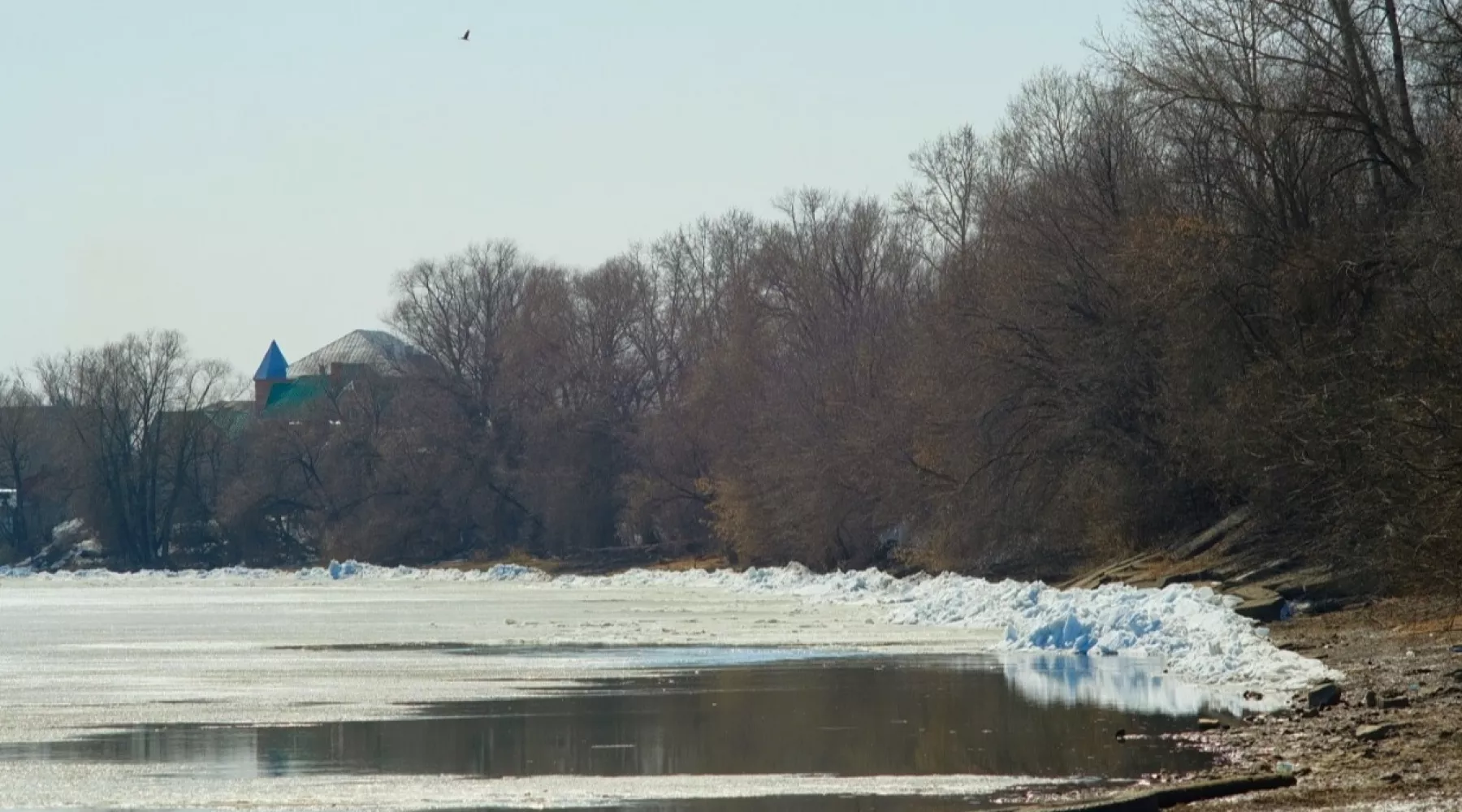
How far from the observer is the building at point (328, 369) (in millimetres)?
101938

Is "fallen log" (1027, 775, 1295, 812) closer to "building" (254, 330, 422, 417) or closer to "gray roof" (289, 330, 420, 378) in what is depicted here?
"building" (254, 330, 422, 417)

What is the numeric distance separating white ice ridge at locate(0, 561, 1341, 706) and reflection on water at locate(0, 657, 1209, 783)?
1.50 metres

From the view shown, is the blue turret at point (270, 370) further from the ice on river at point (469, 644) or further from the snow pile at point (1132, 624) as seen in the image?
the snow pile at point (1132, 624)

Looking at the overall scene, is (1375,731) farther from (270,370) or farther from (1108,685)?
(270,370)

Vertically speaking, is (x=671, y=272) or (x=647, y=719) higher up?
(x=671, y=272)

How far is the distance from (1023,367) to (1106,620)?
683 inches

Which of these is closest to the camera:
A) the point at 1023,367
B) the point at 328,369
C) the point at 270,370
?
the point at 1023,367

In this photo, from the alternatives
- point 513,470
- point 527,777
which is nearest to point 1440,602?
point 527,777

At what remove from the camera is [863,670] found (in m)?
24.8

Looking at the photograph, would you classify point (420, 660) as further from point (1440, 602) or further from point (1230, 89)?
point (1230, 89)

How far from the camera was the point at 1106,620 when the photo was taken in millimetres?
27594

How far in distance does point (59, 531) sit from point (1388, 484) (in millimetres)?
99966

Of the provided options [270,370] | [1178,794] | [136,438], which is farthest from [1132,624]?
[270,370]

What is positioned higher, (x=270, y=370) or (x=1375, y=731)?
(x=270, y=370)
